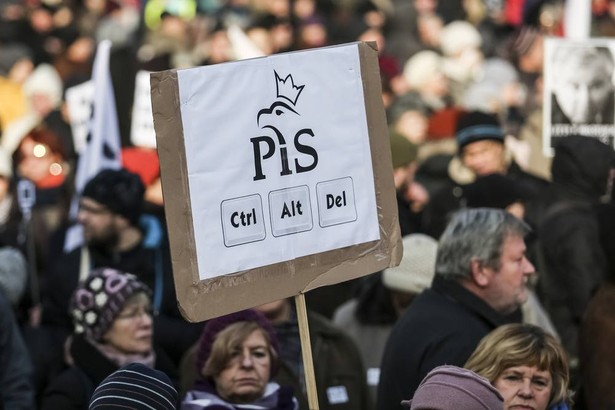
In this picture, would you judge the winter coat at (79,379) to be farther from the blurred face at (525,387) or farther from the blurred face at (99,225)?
the blurred face at (525,387)

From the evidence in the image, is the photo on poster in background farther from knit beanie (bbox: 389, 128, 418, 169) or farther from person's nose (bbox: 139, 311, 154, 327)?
person's nose (bbox: 139, 311, 154, 327)

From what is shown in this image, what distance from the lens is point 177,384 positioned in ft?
23.4

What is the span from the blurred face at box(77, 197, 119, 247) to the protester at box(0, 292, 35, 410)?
166cm

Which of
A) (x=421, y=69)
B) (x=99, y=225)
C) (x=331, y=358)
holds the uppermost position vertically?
(x=99, y=225)

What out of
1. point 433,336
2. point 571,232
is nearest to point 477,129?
point 571,232

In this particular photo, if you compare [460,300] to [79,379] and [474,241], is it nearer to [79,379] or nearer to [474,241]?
[474,241]

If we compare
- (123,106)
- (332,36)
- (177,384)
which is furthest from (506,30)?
(177,384)

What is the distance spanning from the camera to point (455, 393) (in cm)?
463

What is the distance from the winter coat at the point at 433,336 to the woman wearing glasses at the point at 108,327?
126 centimetres

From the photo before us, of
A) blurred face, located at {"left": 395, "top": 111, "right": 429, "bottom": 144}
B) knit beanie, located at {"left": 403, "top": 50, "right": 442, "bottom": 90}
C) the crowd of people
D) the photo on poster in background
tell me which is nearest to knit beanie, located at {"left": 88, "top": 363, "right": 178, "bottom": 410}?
the crowd of people

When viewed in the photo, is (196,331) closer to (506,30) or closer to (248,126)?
(248,126)

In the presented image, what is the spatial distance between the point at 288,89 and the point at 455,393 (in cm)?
122

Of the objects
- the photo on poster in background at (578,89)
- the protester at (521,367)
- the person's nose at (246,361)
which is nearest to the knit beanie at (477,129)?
the photo on poster in background at (578,89)

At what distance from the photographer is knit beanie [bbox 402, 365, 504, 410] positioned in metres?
4.59
